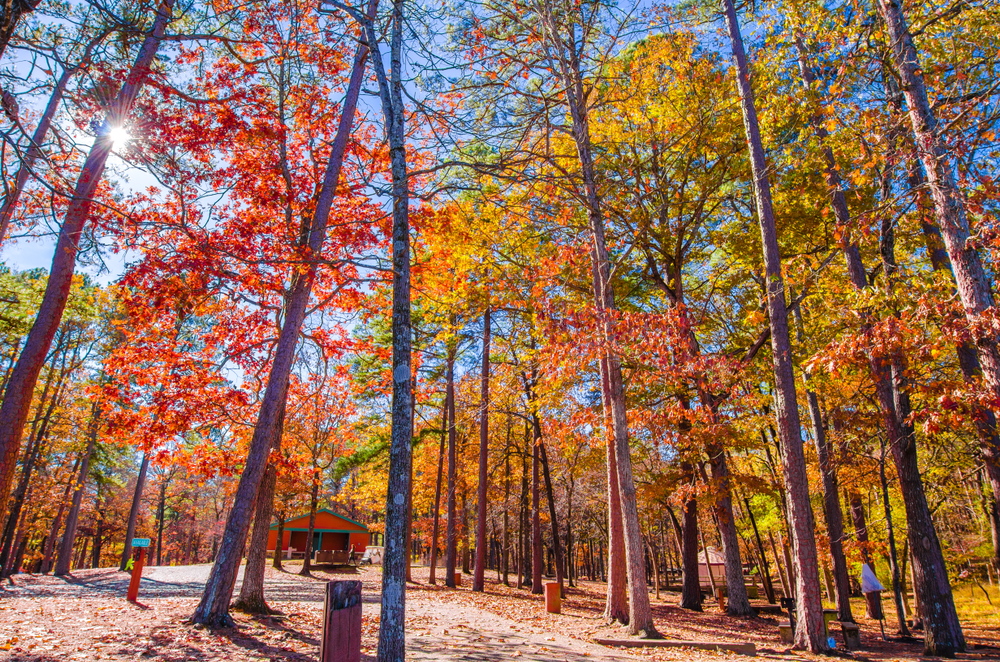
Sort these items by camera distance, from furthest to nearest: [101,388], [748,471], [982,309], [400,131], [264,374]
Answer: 1. [748,471]
2. [264,374]
3. [101,388]
4. [400,131]
5. [982,309]

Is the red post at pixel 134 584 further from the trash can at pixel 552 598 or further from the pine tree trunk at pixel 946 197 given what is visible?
the pine tree trunk at pixel 946 197

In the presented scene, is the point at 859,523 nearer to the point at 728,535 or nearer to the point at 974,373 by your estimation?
the point at 728,535

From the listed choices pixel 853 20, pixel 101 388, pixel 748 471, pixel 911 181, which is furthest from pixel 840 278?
pixel 101 388

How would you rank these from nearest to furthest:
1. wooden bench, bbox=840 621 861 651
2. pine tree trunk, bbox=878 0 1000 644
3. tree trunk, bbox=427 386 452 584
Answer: pine tree trunk, bbox=878 0 1000 644 < wooden bench, bbox=840 621 861 651 < tree trunk, bbox=427 386 452 584

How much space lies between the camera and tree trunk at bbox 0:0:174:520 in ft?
24.7

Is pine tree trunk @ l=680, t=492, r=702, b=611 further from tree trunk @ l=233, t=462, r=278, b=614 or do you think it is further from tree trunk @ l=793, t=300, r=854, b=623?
tree trunk @ l=233, t=462, r=278, b=614

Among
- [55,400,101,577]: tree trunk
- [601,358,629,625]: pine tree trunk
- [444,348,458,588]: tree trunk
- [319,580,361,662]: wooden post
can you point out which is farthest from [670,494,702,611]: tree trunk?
[55,400,101,577]: tree trunk

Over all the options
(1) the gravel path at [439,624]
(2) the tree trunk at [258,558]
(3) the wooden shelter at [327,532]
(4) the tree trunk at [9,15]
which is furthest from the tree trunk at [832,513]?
(3) the wooden shelter at [327,532]

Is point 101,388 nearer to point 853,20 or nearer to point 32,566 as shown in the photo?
point 853,20

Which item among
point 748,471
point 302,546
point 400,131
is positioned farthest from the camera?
point 302,546

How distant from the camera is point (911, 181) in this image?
1012 centimetres

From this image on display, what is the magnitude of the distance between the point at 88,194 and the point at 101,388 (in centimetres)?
385

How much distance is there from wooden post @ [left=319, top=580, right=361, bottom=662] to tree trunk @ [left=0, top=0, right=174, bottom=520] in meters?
6.90

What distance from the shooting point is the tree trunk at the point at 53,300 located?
24.7 ft
